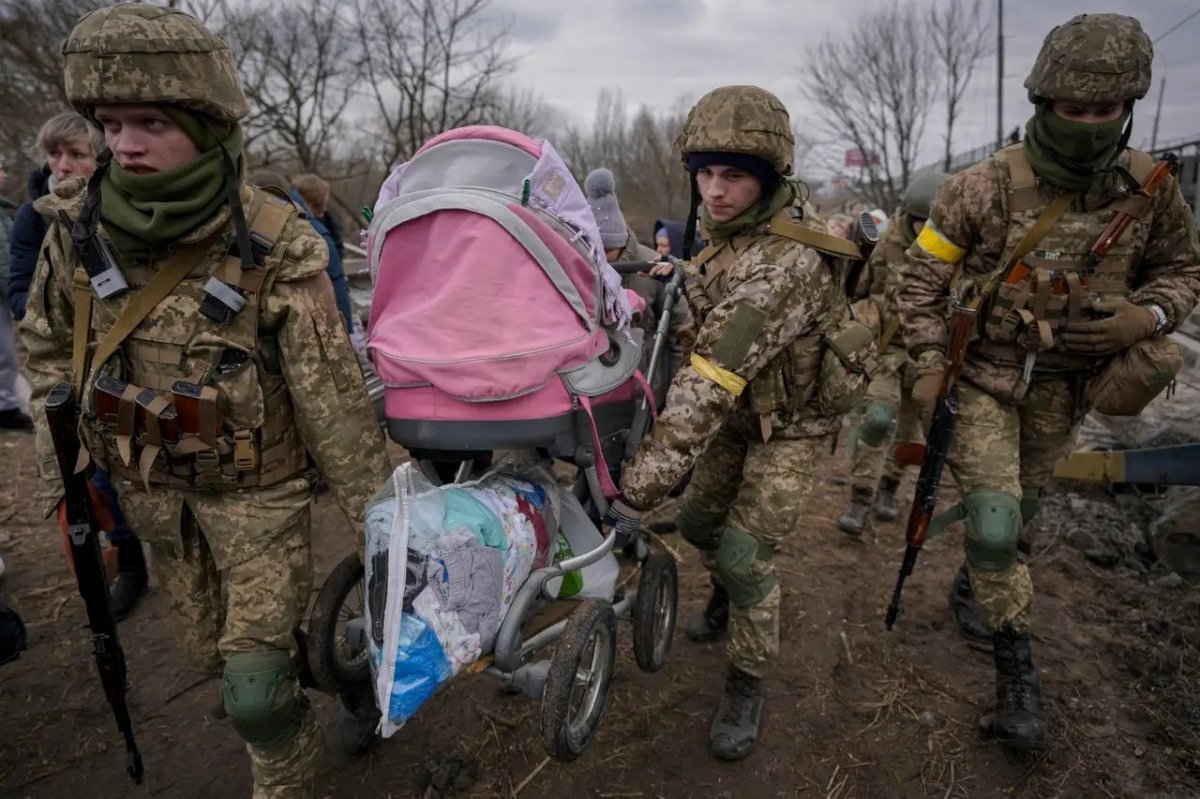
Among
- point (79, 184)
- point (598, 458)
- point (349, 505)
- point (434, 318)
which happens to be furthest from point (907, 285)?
point (79, 184)

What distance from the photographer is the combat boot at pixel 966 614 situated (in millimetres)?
3678

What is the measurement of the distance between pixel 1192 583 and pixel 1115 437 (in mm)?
1676

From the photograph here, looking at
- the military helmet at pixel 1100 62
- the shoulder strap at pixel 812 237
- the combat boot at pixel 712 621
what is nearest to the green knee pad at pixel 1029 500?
the combat boot at pixel 712 621

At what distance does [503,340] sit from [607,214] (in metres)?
2.75

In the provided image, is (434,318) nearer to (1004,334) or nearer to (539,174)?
(539,174)

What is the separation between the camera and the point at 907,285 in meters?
3.31

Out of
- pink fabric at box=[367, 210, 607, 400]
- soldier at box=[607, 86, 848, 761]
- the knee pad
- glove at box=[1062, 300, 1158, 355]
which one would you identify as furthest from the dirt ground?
pink fabric at box=[367, 210, 607, 400]

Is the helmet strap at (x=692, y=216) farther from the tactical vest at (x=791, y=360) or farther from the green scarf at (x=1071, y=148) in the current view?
the green scarf at (x=1071, y=148)

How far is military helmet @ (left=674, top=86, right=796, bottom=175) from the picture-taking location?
2525 mm

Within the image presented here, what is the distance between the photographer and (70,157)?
357 centimetres

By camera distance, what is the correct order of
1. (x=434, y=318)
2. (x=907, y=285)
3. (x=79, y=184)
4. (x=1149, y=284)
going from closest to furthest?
(x=434, y=318)
(x=79, y=184)
(x=1149, y=284)
(x=907, y=285)

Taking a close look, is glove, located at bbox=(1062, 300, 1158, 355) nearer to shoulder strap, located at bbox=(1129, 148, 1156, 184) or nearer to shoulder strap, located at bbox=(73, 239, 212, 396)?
shoulder strap, located at bbox=(1129, 148, 1156, 184)

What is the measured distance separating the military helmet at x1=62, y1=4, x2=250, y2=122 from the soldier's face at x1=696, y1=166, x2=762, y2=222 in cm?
159

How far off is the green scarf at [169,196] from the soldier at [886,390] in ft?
13.5
